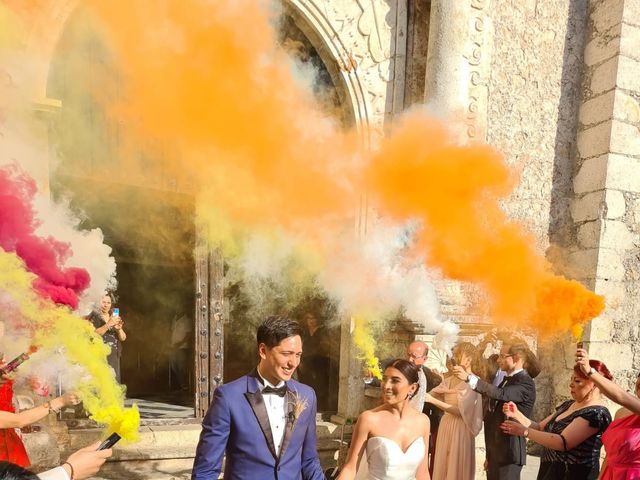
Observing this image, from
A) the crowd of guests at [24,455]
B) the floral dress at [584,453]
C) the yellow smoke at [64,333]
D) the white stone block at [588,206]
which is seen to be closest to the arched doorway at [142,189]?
the crowd of guests at [24,455]

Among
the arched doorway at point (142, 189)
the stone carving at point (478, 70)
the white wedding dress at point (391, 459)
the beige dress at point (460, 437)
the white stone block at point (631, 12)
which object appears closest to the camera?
the white wedding dress at point (391, 459)

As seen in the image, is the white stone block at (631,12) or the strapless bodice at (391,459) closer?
the strapless bodice at (391,459)

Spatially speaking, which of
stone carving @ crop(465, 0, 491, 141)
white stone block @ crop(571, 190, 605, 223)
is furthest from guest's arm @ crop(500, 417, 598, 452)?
white stone block @ crop(571, 190, 605, 223)

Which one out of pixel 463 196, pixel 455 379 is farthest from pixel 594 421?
pixel 463 196

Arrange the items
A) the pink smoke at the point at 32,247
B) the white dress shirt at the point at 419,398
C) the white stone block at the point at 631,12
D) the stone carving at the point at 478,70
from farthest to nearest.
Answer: the white stone block at the point at 631,12 < the stone carving at the point at 478,70 < the white dress shirt at the point at 419,398 < the pink smoke at the point at 32,247

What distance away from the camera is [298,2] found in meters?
5.46

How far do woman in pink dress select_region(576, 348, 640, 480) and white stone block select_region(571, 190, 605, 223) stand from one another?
12.6 ft

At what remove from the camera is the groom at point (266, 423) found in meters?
2.56

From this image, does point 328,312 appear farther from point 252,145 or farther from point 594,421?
point 594,421

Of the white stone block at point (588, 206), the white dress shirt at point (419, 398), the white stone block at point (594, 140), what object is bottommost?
the white dress shirt at point (419, 398)

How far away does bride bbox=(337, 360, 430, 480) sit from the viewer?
3.02 meters

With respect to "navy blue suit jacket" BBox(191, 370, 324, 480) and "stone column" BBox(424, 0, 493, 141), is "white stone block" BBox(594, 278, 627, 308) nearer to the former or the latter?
"stone column" BBox(424, 0, 493, 141)

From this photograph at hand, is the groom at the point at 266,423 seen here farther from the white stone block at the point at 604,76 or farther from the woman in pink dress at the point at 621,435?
the white stone block at the point at 604,76

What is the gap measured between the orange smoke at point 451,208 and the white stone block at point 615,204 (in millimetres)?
1363
